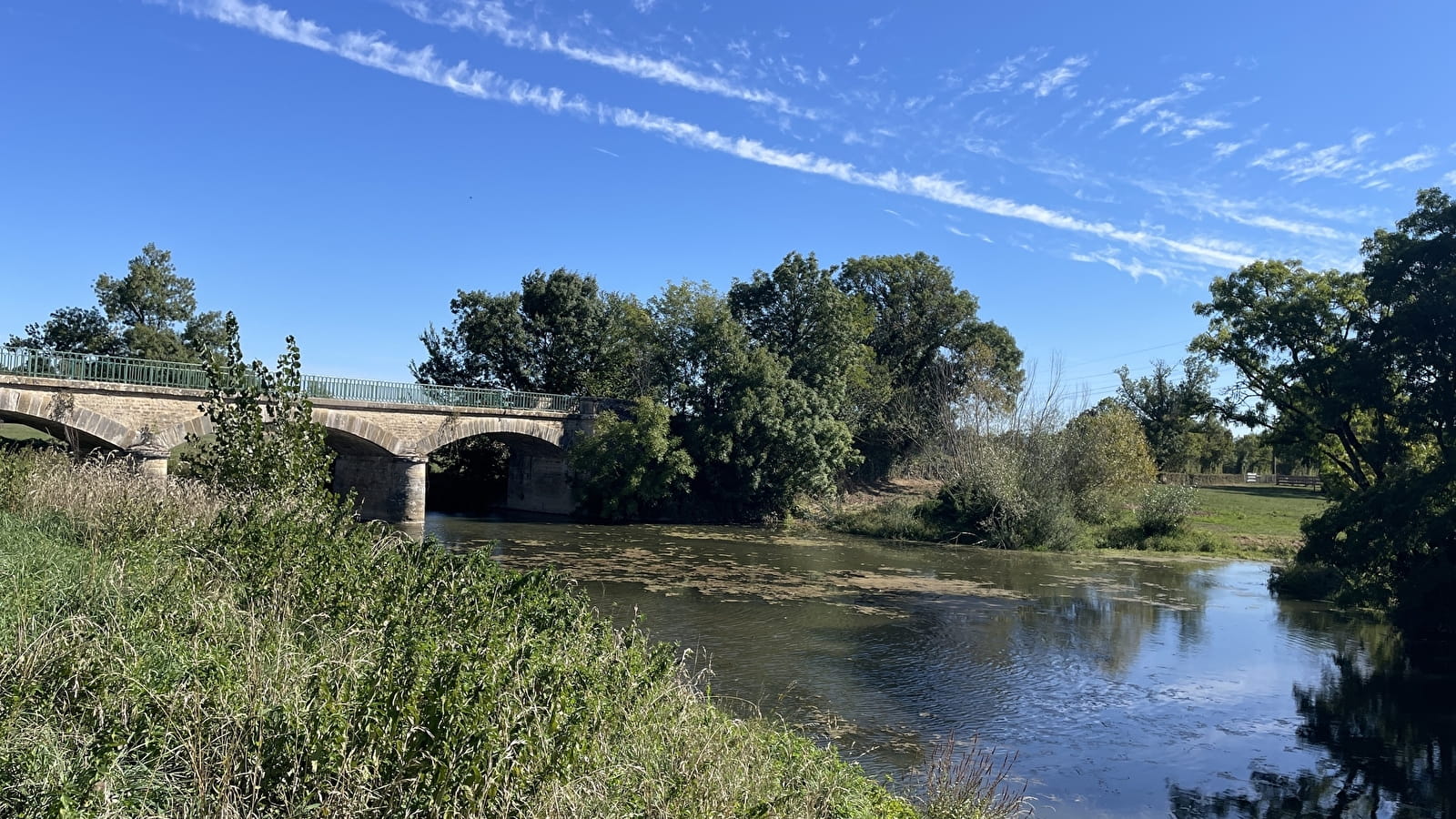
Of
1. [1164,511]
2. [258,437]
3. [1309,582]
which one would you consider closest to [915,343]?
[1164,511]

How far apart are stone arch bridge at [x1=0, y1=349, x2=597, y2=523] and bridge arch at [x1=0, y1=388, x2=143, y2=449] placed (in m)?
0.02

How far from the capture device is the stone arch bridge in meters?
22.8

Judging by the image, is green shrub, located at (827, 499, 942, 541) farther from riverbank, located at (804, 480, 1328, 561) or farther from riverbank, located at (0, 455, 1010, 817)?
riverbank, located at (0, 455, 1010, 817)

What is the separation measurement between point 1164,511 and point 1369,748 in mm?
23214

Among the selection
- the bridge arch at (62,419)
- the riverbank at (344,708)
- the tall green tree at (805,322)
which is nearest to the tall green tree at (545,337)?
the tall green tree at (805,322)

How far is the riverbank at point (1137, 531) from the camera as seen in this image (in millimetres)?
31594

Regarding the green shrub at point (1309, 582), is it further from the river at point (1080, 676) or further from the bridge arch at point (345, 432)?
the bridge arch at point (345, 432)

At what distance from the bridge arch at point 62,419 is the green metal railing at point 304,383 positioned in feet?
2.19

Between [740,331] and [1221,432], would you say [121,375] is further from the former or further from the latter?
[1221,432]

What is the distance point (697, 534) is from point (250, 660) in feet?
90.0

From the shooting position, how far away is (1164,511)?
32.6 m

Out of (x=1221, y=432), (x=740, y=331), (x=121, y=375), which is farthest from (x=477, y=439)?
(x=1221, y=432)

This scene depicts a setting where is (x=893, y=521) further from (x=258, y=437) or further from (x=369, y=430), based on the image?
(x=258, y=437)

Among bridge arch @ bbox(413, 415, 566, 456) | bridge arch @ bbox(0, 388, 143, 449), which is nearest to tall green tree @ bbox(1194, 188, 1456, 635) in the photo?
bridge arch @ bbox(413, 415, 566, 456)
